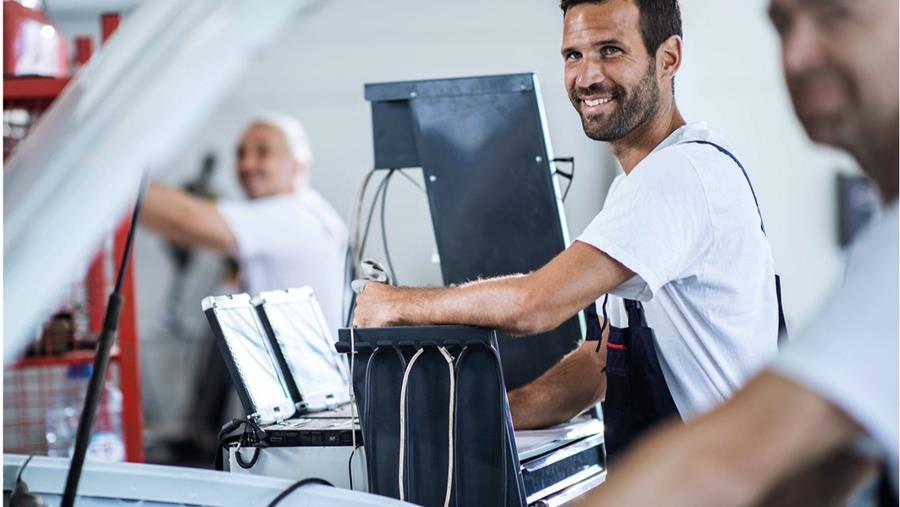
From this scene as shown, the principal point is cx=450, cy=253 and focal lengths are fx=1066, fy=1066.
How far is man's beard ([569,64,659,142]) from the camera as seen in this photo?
6.93 ft

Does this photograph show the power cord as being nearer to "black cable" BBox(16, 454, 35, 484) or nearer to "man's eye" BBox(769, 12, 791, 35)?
"black cable" BBox(16, 454, 35, 484)

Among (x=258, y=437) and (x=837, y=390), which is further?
(x=258, y=437)

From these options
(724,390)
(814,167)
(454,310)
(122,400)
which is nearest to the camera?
(454,310)

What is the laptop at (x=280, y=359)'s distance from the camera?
6.23 ft

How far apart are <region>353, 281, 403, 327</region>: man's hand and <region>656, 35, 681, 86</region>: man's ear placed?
0.74m

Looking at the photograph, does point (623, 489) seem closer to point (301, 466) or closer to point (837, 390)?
point (837, 390)

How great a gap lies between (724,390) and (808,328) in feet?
4.14

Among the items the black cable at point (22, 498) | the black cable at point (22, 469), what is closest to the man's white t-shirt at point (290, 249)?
the black cable at point (22, 469)

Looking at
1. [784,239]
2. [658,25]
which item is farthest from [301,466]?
[784,239]

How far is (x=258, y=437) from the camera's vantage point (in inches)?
73.0

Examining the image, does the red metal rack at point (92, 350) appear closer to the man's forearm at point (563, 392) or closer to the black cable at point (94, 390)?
the man's forearm at point (563, 392)

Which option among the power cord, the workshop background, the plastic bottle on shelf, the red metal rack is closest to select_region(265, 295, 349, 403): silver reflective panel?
the power cord

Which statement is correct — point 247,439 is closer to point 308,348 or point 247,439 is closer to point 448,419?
point 308,348

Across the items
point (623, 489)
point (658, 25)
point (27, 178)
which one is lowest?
point (623, 489)
